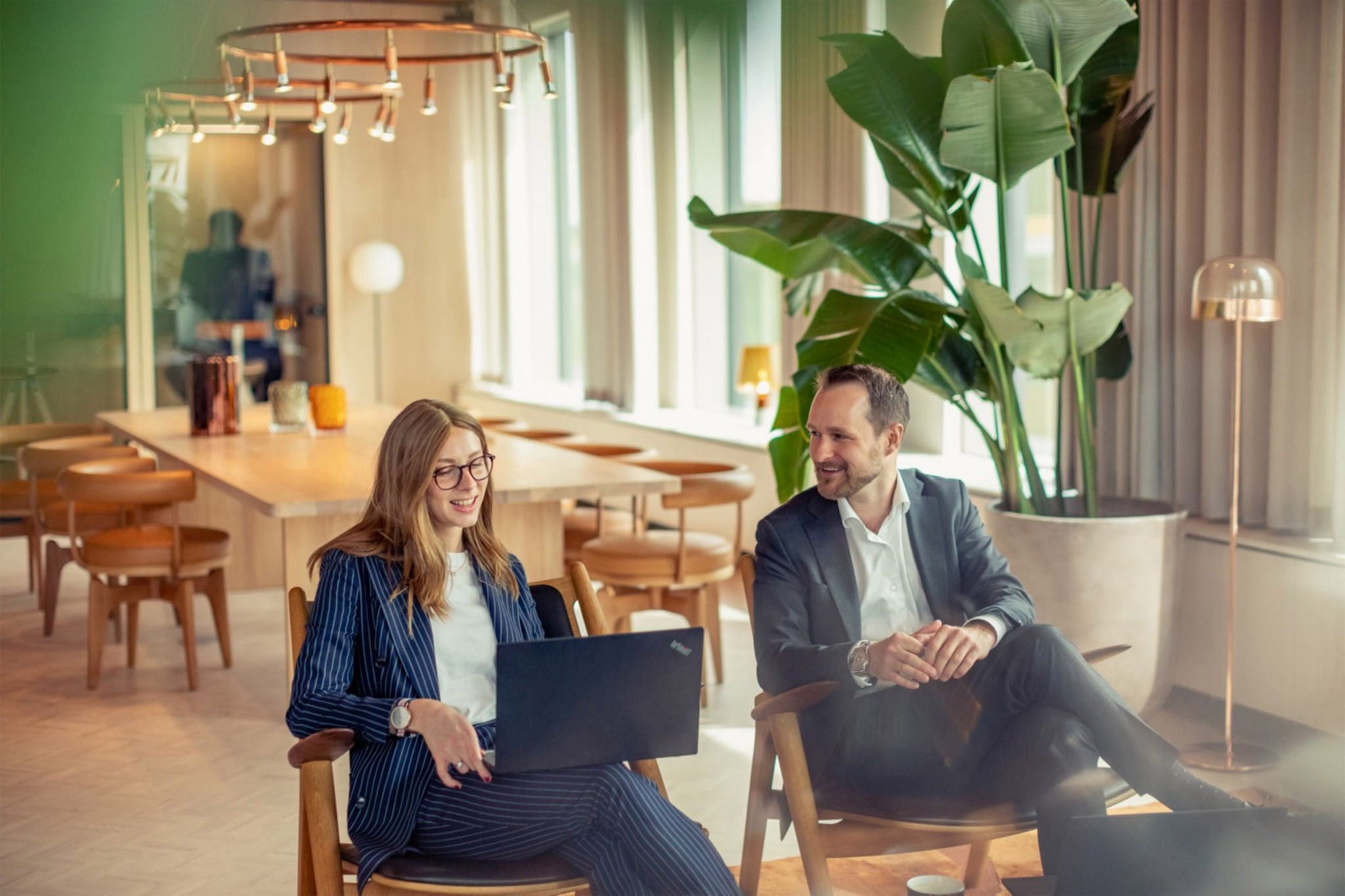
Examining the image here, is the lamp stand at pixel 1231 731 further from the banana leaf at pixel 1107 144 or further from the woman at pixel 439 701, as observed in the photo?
the woman at pixel 439 701

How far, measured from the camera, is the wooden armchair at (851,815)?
238 cm

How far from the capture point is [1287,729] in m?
3.95

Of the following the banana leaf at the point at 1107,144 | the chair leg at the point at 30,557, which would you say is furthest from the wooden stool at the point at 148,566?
the banana leaf at the point at 1107,144

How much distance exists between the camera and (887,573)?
2.67 metres

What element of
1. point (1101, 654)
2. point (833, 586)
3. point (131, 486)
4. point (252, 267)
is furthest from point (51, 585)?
point (252, 267)

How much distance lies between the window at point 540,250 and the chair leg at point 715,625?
15.9ft

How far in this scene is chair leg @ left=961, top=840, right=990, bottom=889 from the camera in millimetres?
2871

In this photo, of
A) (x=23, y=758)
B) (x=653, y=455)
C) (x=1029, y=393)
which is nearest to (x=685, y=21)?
(x=23, y=758)

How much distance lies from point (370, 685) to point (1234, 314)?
2.47 m

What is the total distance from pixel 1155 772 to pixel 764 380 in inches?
186

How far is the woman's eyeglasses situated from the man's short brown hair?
0.67m

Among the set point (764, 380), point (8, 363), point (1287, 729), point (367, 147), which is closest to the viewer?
point (8, 363)

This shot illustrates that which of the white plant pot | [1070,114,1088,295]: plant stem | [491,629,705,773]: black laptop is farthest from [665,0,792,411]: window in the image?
[491,629,705,773]: black laptop

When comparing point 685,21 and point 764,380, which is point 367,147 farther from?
point 685,21
